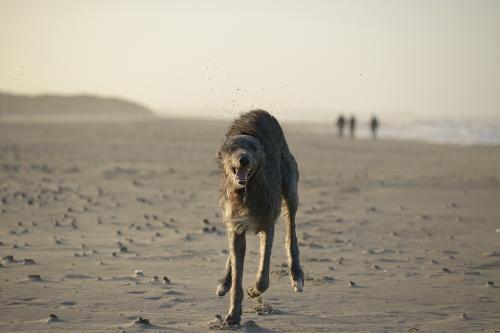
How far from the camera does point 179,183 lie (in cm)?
1891

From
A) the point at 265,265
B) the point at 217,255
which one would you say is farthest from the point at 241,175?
the point at 217,255

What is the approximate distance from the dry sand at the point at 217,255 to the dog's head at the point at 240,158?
154 centimetres

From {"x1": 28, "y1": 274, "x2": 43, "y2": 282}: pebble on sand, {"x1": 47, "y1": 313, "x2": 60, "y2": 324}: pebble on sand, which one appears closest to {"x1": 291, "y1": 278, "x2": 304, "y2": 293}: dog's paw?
{"x1": 47, "y1": 313, "x2": 60, "y2": 324}: pebble on sand

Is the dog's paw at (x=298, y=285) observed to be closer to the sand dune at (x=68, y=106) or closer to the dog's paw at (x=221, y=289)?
the dog's paw at (x=221, y=289)

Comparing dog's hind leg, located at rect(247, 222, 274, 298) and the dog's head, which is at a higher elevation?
the dog's head

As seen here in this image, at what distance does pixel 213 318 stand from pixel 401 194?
36.9 feet

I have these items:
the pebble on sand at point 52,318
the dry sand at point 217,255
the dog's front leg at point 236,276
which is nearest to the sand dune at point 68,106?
the dry sand at point 217,255

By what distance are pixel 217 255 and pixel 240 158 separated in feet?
15.0

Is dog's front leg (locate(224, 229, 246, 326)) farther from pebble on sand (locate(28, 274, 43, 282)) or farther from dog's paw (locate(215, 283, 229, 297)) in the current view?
pebble on sand (locate(28, 274, 43, 282))

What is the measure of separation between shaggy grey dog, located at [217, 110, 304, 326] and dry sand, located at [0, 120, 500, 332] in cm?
41

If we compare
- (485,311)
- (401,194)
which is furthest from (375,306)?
(401,194)

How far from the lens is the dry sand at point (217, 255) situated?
6.39 m

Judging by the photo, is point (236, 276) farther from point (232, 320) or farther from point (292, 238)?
point (292, 238)

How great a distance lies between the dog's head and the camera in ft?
17.2
